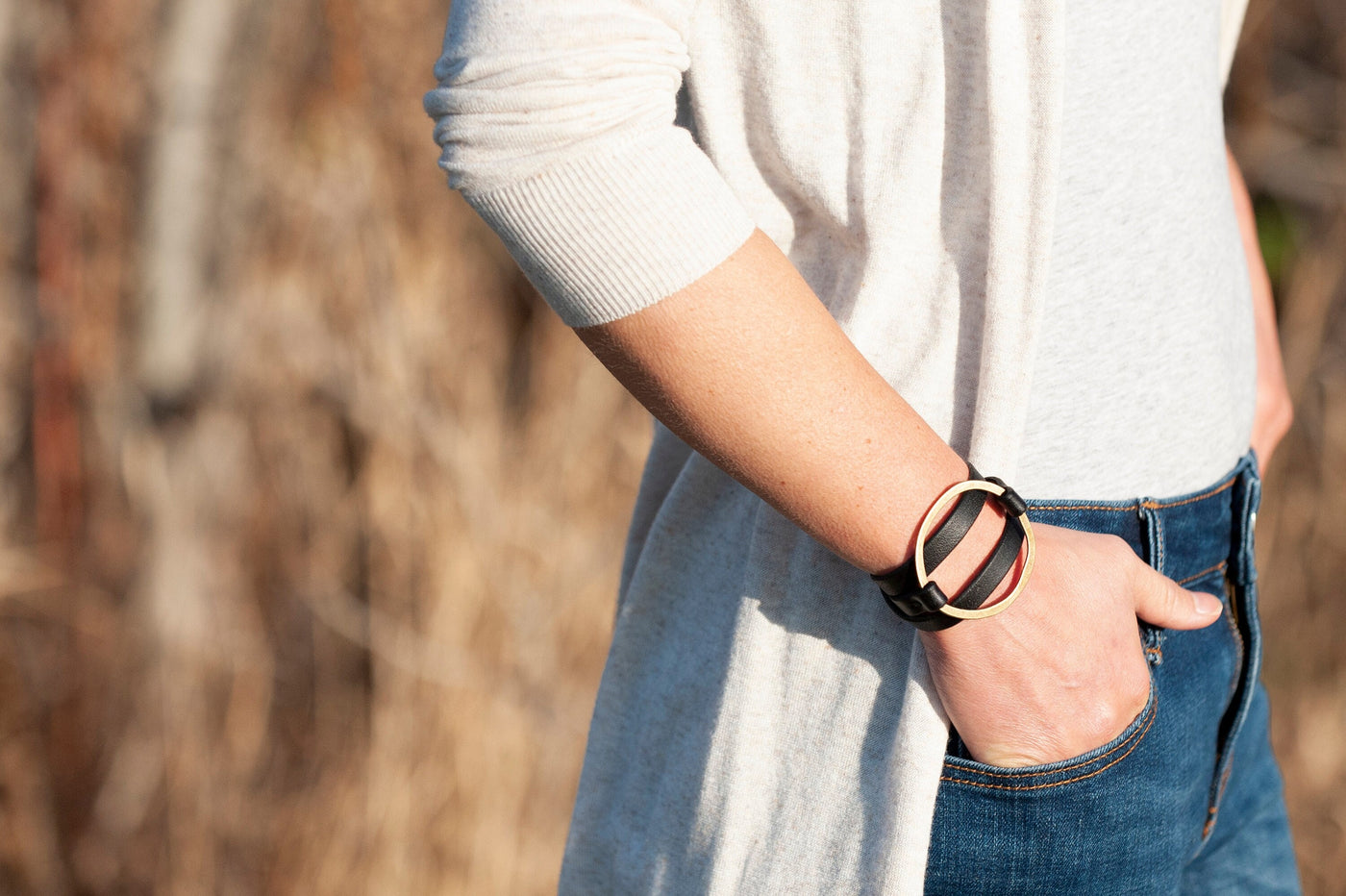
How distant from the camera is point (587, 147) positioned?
1.74 feet

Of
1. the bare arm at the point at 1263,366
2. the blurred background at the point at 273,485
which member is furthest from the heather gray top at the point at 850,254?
the blurred background at the point at 273,485

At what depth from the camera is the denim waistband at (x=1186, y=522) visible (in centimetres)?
64

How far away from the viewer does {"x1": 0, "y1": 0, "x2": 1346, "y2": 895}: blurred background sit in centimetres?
196

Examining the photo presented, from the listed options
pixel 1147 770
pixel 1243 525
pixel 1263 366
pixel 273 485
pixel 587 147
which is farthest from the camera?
pixel 273 485

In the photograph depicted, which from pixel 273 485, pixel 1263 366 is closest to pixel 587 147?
pixel 1263 366

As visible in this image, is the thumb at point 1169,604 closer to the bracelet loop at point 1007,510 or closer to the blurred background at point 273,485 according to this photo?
the bracelet loop at point 1007,510

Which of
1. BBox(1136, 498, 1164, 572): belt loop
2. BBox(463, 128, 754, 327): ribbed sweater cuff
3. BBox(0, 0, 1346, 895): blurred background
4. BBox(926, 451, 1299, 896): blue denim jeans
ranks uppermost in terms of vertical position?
BBox(463, 128, 754, 327): ribbed sweater cuff

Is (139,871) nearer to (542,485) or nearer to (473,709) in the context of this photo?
(473,709)

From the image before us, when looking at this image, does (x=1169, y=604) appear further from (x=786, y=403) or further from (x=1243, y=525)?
(x=786, y=403)

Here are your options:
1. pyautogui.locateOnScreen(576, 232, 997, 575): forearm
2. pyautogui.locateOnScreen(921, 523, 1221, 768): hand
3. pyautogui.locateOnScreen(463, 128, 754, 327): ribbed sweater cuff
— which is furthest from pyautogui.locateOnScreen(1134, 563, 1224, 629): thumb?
pyautogui.locateOnScreen(463, 128, 754, 327): ribbed sweater cuff

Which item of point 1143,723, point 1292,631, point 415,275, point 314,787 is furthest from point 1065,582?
point 1292,631

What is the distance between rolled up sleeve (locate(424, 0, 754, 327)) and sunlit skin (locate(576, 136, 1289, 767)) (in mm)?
24

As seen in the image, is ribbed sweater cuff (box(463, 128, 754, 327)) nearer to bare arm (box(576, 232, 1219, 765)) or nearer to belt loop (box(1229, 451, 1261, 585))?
Result: bare arm (box(576, 232, 1219, 765))

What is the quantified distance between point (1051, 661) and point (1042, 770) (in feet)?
0.21
